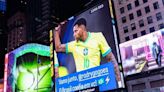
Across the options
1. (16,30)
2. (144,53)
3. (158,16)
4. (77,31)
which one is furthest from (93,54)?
(16,30)

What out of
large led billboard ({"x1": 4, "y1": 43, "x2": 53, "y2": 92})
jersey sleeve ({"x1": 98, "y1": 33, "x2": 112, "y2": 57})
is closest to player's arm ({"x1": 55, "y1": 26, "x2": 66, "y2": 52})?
jersey sleeve ({"x1": 98, "y1": 33, "x2": 112, "y2": 57})

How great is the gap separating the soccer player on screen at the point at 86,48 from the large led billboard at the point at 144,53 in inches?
681

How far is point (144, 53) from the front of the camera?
44.7 m

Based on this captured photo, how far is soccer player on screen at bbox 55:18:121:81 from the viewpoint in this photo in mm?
25203

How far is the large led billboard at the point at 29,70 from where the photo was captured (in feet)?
126

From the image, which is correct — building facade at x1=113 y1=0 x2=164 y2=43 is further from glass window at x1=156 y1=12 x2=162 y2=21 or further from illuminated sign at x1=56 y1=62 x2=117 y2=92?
illuminated sign at x1=56 y1=62 x2=117 y2=92

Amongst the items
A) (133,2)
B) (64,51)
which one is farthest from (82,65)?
(133,2)

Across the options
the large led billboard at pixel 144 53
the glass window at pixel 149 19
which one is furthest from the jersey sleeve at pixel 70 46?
the glass window at pixel 149 19

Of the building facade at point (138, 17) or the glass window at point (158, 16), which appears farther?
the building facade at point (138, 17)

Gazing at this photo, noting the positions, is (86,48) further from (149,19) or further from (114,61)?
(149,19)

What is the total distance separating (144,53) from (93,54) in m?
20.6

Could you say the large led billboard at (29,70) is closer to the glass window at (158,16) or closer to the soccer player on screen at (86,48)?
the soccer player on screen at (86,48)

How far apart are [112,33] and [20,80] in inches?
761

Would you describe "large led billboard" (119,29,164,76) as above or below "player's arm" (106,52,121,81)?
above
